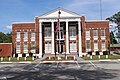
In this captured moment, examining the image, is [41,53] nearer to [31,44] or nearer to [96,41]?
[31,44]

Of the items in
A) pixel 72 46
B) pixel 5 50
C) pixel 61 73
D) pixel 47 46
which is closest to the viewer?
pixel 61 73

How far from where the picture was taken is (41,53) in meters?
55.2

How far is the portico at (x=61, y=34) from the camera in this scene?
5556 cm

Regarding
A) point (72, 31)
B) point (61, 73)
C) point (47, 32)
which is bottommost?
point (61, 73)

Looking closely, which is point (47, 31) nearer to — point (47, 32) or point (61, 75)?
point (47, 32)

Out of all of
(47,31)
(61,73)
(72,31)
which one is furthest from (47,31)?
(61,73)

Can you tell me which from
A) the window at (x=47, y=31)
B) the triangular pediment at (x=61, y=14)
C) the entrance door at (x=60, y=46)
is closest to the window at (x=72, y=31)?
the entrance door at (x=60, y=46)

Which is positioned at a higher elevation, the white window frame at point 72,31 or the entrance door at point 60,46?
the white window frame at point 72,31

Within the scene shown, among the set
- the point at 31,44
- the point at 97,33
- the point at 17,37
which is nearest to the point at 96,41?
the point at 97,33

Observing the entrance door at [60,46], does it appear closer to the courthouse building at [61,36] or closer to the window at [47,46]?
the courthouse building at [61,36]

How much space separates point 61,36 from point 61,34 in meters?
0.50

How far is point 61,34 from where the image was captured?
190 ft

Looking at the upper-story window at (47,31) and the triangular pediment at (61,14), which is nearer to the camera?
the triangular pediment at (61,14)

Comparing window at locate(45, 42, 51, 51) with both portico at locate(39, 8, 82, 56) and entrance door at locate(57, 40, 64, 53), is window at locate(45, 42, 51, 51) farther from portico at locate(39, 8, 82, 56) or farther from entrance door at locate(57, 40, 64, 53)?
entrance door at locate(57, 40, 64, 53)
